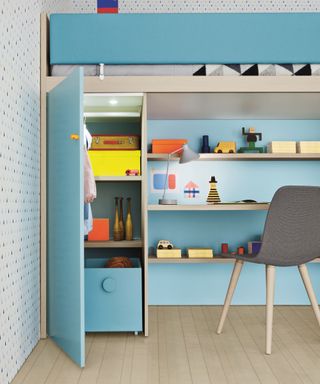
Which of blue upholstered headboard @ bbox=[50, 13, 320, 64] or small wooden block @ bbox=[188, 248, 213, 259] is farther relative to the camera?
small wooden block @ bbox=[188, 248, 213, 259]

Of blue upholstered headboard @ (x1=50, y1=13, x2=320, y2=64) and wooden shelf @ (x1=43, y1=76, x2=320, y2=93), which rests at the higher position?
blue upholstered headboard @ (x1=50, y1=13, x2=320, y2=64)

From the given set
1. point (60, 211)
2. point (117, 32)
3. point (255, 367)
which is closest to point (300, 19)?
point (117, 32)

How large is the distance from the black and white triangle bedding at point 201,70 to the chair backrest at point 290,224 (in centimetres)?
74

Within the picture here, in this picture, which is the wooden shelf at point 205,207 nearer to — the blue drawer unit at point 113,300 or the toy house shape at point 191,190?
the toy house shape at point 191,190

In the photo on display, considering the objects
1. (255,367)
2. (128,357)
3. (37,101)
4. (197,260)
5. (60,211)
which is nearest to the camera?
(255,367)

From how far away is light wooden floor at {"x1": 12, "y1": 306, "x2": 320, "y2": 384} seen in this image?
2.11 meters

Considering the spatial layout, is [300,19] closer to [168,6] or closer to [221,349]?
[168,6]

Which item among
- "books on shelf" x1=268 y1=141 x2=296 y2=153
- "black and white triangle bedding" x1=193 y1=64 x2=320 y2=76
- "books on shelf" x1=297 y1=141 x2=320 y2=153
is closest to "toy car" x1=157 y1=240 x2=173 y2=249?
"books on shelf" x1=268 y1=141 x2=296 y2=153

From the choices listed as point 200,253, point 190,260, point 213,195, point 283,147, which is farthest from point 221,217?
point 283,147

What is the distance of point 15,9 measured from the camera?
2.23 m

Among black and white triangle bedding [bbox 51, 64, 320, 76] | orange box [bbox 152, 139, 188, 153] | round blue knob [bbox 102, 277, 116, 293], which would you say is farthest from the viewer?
orange box [bbox 152, 139, 188, 153]

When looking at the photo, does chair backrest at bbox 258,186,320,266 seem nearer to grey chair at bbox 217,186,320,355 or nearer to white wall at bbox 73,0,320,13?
grey chair at bbox 217,186,320,355

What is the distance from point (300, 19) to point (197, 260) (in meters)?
1.60

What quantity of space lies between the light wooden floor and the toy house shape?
899 mm
